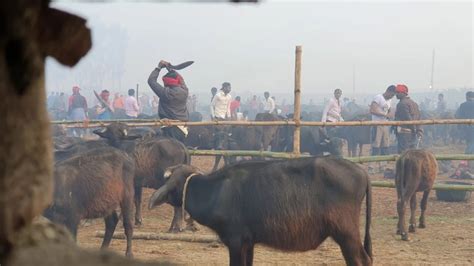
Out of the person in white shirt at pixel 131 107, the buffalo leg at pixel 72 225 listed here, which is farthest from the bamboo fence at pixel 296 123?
the person in white shirt at pixel 131 107

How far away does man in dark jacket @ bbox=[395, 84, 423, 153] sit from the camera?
→ 1697cm

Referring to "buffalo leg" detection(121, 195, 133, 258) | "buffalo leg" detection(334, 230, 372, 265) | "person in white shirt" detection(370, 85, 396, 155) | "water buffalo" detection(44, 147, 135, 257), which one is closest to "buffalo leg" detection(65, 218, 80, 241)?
"water buffalo" detection(44, 147, 135, 257)

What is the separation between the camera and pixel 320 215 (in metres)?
8.12

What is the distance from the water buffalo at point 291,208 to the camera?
8109 millimetres

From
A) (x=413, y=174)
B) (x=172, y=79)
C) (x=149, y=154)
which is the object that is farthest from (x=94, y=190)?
(x=413, y=174)

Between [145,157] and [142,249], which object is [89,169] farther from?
[145,157]

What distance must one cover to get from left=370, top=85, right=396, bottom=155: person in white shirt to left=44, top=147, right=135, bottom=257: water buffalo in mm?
10329

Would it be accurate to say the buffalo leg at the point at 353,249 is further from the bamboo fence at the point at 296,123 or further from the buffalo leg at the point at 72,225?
the bamboo fence at the point at 296,123

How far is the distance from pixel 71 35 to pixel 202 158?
21.0 m

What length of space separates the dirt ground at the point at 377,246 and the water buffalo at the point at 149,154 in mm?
742

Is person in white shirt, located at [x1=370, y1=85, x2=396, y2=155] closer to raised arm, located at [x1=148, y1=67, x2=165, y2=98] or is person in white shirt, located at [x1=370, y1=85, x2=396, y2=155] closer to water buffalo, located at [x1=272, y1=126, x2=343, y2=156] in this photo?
water buffalo, located at [x1=272, y1=126, x2=343, y2=156]

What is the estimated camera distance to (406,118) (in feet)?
55.6

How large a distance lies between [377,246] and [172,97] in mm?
5451

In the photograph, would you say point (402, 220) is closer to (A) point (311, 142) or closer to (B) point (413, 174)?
(B) point (413, 174)
